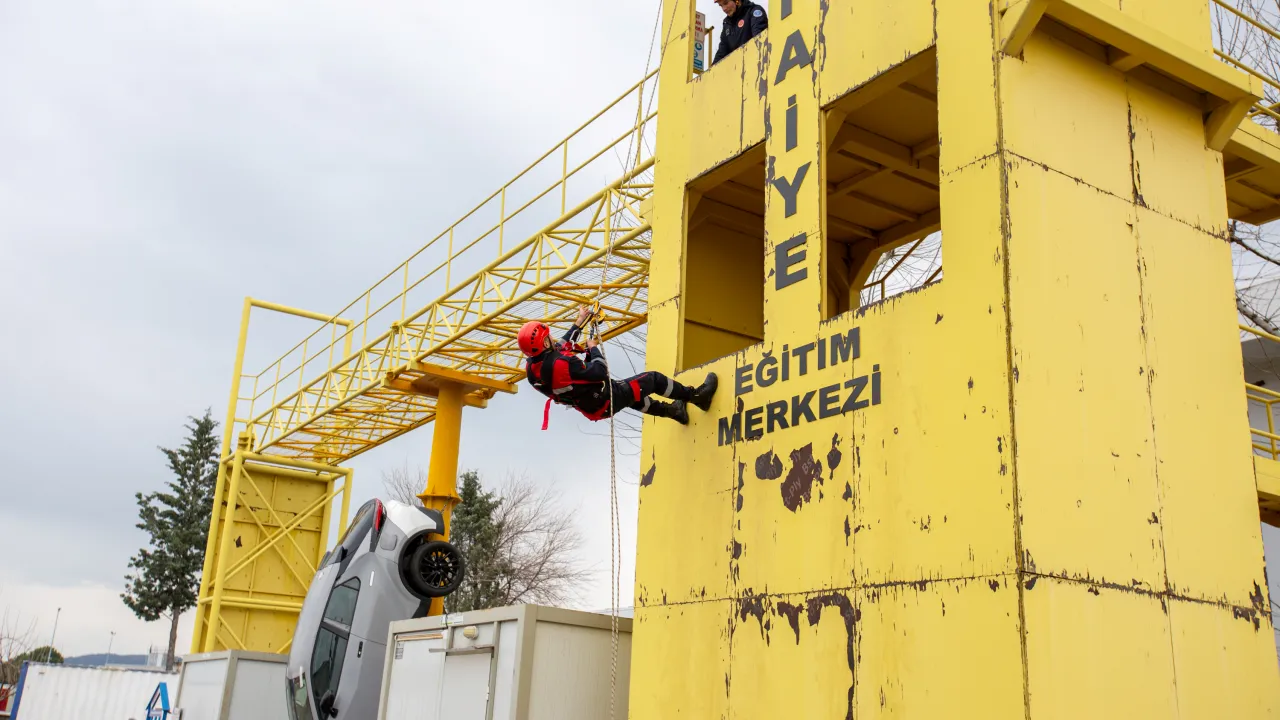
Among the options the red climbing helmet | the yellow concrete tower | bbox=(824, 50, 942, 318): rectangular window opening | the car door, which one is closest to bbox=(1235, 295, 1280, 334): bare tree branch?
bbox=(824, 50, 942, 318): rectangular window opening

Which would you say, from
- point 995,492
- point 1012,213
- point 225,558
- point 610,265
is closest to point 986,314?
point 1012,213

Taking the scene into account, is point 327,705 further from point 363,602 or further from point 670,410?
point 670,410

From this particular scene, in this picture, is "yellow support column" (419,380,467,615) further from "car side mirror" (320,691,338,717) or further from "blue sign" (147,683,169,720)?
"car side mirror" (320,691,338,717)

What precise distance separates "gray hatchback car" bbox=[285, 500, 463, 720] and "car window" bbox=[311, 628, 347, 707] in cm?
1

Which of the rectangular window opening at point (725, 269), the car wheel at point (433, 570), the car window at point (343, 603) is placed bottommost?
the car window at point (343, 603)

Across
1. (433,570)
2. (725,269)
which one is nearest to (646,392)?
(725,269)

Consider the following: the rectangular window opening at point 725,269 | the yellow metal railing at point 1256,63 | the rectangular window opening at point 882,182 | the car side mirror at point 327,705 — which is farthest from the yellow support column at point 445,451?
the yellow metal railing at point 1256,63

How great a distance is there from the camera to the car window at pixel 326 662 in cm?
1205

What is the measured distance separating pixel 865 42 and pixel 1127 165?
1.88 metres

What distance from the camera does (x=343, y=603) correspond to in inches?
485

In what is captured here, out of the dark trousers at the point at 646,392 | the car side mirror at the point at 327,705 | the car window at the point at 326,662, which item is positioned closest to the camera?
the dark trousers at the point at 646,392

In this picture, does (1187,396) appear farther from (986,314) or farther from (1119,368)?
(986,314)

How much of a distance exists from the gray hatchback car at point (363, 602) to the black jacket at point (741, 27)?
252 inches

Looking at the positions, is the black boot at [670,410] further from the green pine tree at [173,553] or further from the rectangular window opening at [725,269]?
the green pine tree at [173,553]
